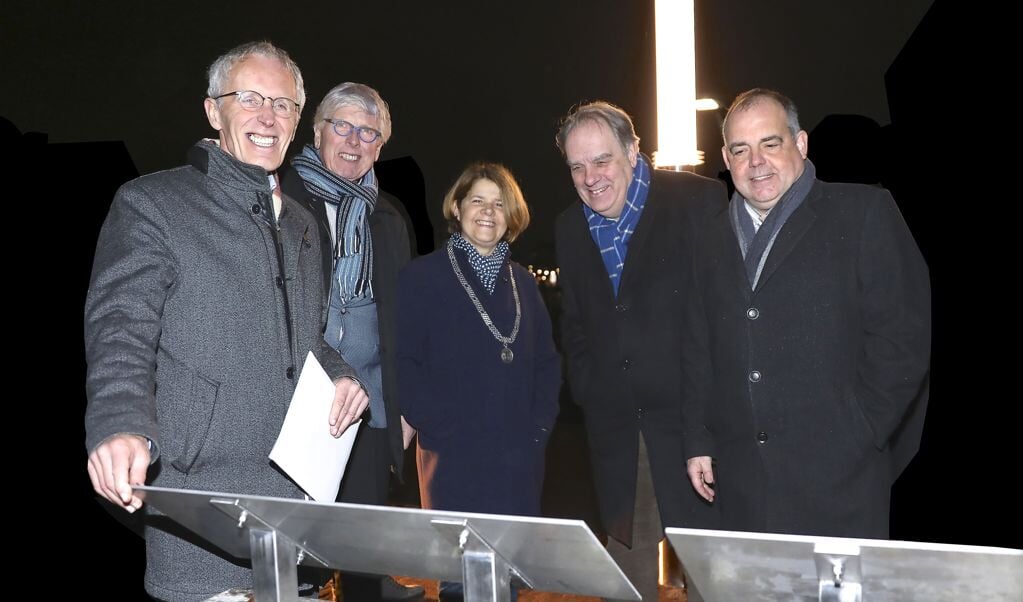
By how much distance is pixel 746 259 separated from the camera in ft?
7.24

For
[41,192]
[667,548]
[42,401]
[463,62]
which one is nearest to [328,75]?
[463,62]

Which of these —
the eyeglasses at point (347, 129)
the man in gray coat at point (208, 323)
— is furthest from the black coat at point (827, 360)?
the eyeglasses at point (347, 129)

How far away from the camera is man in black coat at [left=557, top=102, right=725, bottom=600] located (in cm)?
248

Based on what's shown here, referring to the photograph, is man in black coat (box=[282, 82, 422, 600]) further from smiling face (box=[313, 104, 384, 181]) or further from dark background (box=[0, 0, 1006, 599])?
dark background (box=[0, 0, 1006, 599])

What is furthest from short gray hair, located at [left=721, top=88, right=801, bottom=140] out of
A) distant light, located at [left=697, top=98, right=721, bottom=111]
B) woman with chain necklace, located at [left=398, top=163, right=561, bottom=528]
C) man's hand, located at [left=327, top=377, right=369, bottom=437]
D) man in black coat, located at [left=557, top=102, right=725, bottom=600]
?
man's hand, located at [left=327, top=377, right=369, bottom=437]

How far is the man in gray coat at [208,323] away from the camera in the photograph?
1.49 metres

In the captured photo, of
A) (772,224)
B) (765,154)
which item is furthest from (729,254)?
(765,154)

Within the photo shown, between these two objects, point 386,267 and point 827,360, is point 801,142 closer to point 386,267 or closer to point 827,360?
point 827,360

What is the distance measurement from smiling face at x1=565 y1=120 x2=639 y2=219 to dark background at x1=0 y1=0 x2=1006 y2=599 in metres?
1.26

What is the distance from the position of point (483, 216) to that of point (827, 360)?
119 centimetres

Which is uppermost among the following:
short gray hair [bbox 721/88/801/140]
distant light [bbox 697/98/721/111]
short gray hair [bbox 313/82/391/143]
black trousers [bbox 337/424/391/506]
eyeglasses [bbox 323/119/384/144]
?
distant light [bbox 697/98/721/111]

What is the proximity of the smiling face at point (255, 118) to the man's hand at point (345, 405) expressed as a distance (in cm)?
45

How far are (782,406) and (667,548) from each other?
109cm

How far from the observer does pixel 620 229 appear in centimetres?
257
